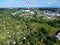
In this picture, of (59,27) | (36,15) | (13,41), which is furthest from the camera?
(36,15)

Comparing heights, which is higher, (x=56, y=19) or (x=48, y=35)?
(x=56, y=19)

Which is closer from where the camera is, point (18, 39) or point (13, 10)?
point (18, 39)

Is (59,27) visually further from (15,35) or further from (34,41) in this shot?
(15,35)

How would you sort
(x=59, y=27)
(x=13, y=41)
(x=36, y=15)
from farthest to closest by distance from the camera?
(x=36, y=15) → (x=59, y=27) → (x=13, y=41)

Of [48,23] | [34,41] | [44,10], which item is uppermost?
[44,10]

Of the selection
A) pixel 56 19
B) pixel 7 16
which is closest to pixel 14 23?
pixel 7 16

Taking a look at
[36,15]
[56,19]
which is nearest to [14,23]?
[36,15]

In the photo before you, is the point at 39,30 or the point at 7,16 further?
the point at 7,16

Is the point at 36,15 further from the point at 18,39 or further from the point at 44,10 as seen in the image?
the point at 18,39

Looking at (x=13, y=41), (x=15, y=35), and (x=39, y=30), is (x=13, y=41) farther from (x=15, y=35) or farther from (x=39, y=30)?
(x=39, y=30)
